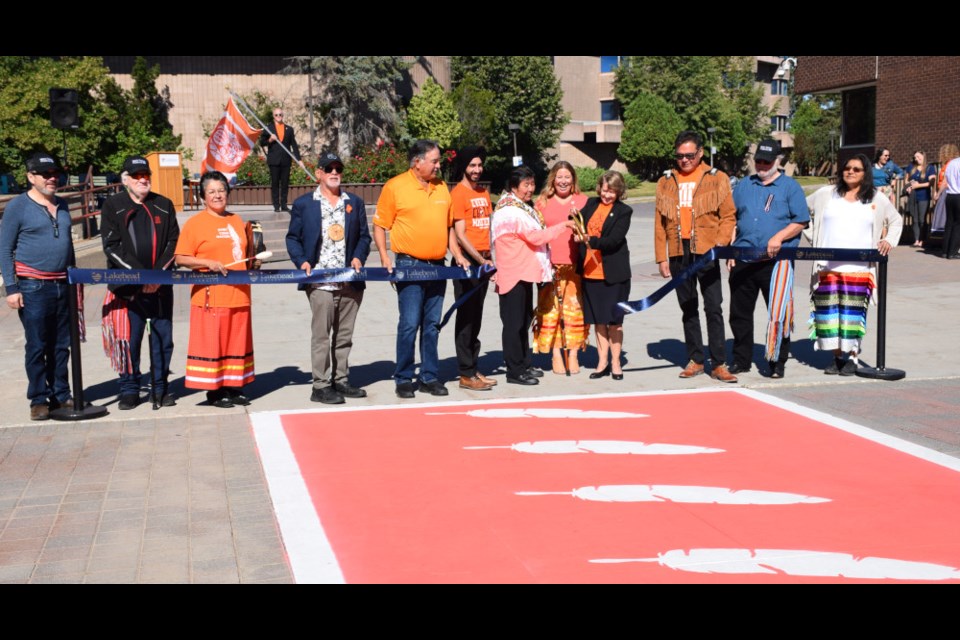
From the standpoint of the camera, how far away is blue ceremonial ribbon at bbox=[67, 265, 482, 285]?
308 inches

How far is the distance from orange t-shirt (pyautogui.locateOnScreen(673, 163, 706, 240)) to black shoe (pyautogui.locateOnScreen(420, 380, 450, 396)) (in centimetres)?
Result: 259

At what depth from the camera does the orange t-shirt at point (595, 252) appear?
9.05m

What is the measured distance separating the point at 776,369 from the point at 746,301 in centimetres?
68

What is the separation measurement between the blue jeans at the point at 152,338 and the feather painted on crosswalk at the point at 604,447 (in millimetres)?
2883

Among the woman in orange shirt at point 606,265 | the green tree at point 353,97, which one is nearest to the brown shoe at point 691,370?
the woman in orange shirt at point 606,265

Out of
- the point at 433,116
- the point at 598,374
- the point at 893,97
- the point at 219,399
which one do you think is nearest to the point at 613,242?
the point at 598,374

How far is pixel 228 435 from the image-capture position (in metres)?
7.42

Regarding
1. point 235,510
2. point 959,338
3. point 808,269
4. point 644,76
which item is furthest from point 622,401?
point 644,76

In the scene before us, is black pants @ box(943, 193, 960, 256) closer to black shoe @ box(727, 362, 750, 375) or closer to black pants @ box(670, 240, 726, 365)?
black shoe @ box(727, 362, 750, 375)

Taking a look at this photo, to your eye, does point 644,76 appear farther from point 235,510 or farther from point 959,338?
point 235,510

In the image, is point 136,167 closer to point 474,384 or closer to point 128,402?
point 128,402

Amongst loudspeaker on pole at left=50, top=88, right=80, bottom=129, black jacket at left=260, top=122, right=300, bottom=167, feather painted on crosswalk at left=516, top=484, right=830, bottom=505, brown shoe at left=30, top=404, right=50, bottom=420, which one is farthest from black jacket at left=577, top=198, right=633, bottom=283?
loudspeaker on pole at left=50, top=88, right=80, bottom=129

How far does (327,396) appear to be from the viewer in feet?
27.7

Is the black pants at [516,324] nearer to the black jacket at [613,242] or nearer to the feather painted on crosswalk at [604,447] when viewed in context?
the black jacket at [613,242]
